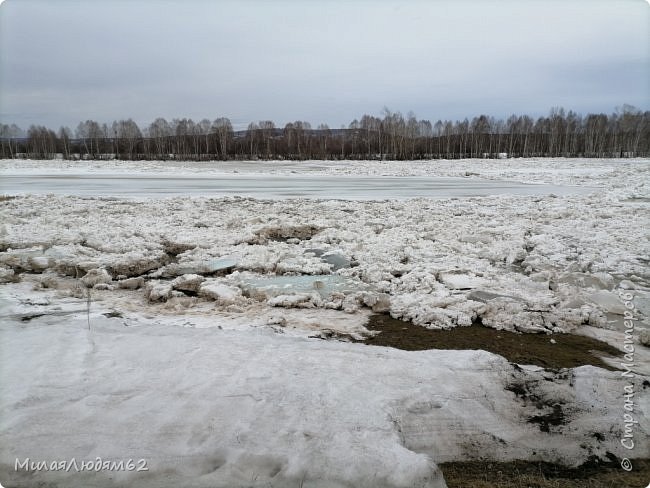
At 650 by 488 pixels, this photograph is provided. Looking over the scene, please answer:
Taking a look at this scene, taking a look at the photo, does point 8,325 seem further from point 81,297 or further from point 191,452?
point 191,452

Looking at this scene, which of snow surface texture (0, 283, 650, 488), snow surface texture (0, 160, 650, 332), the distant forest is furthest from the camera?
the distant forest

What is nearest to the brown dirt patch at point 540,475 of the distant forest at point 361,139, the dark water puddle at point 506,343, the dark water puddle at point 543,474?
the dark water puddle at point 543,474

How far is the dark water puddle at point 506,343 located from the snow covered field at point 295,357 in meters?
0.19

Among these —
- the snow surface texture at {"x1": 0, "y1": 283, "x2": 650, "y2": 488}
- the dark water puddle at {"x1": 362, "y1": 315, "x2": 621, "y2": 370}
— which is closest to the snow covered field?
the snow surface texture at {"x1": 0, "y1": 283, "x2": 650, "y2": 488}

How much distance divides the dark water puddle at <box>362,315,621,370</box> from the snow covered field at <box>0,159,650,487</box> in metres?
0.19

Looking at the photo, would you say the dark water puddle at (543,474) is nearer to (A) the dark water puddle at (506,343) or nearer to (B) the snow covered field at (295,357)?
(B) the snow covered field at (295,357)

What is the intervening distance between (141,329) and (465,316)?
3.57m

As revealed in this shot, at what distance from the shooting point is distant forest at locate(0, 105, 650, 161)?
198 ft

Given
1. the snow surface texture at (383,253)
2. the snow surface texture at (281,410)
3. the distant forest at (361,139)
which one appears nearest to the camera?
the snow surface texture at (281,410)

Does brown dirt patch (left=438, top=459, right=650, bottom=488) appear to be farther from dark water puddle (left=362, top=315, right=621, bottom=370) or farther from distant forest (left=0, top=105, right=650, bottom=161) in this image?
distant forest (left=0, top=105, right=650, bottom=161)

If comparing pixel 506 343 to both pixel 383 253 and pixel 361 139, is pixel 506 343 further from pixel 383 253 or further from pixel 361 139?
pixel 361 139

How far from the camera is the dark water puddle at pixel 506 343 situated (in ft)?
12.1

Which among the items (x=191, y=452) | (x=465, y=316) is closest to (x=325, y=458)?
(x=191, y=452)

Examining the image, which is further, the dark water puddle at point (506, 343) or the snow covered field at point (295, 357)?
the dark water puddle at point (506, 343)
